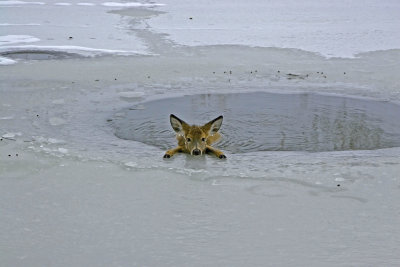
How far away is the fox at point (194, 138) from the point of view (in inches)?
257

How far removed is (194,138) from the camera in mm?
6629

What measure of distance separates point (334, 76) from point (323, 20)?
6.69 metres

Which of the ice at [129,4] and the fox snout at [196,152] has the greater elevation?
the ice at [129,4]

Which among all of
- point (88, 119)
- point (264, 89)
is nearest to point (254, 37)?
point (264, 89)

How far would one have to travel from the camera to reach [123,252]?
424 cm

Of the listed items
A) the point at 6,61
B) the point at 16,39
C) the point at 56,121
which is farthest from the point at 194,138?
the point at 16,39

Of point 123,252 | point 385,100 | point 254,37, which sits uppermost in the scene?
point 254,37

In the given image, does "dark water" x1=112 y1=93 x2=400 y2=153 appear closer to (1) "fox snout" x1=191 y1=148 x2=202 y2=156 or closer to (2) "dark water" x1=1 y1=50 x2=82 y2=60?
(1) "fox snout" x1=191 y1=148 x2=202 y2=156

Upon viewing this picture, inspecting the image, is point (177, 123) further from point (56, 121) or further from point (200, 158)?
point (56, 121)

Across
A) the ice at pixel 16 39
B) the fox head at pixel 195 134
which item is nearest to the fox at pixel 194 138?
the fox head at pixel 195 134

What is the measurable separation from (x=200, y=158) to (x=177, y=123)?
0.53 metres

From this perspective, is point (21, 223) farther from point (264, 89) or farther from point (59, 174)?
point (264, 89)

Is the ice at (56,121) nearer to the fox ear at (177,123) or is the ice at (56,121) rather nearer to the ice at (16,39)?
the fox ear at (177,123)

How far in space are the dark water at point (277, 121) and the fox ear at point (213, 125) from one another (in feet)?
0.61
